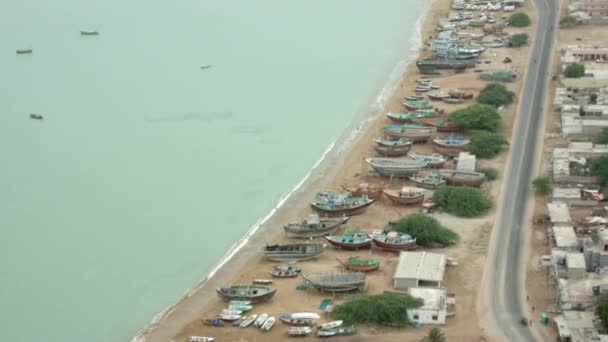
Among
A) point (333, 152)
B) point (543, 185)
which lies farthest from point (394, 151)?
point (543, 185)

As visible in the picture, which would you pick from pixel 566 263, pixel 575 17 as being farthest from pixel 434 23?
pixel 566 263

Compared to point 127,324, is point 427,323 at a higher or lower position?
higher

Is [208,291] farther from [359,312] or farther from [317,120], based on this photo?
[317,120]

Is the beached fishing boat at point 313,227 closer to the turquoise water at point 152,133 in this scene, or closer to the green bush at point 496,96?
the turquoise water at point 152,133

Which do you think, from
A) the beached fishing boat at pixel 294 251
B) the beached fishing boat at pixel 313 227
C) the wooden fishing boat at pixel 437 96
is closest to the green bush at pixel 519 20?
the wooden fishing boat at pixel 437 96

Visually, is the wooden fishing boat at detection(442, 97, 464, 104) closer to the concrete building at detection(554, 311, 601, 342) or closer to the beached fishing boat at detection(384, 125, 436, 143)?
the beached fishing boat at detection(384, 125, 436, 143)

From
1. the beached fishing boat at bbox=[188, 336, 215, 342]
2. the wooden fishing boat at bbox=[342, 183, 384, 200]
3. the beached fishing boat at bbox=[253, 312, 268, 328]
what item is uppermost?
the wooden fishing boat at bbox=[342, 183, 384, 200]

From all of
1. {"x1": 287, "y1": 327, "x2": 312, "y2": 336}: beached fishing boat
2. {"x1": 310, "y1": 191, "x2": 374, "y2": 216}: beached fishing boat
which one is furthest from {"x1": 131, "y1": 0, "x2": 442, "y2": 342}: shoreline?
{"x1": 287, "y1": 327, "x2": 312, "y2": 336}: beached fishing boat
